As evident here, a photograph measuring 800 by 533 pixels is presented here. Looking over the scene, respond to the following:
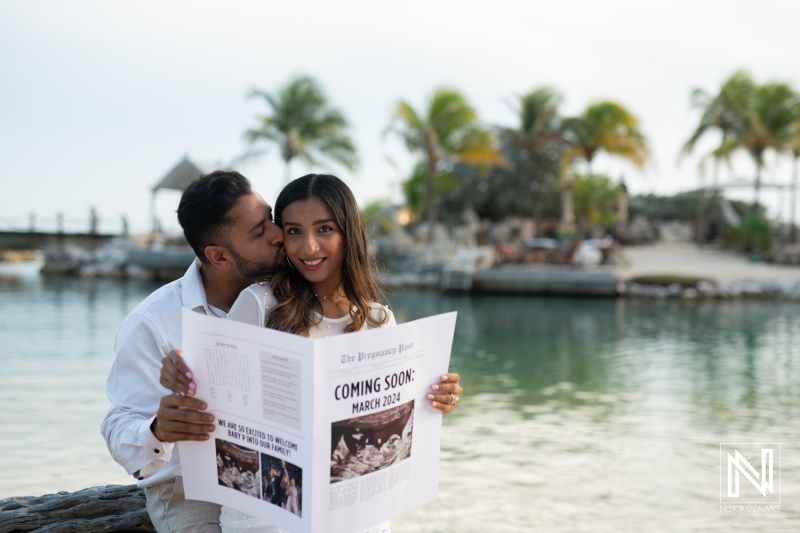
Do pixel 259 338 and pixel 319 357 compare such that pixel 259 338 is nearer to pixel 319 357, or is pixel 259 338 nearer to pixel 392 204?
pixel 319 357

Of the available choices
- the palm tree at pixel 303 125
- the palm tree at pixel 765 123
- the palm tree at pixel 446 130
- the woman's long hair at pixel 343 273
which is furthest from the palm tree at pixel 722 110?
the woman's long hair at pixel 343 273

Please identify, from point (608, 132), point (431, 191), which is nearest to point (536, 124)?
point (608, 132)

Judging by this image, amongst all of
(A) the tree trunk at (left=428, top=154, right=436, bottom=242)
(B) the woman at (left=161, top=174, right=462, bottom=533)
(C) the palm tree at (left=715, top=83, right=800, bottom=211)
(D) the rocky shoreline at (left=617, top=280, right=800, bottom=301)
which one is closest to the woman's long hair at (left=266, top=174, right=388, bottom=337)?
(B) the woman at (left=161, top=174, right=462, bottom=533)

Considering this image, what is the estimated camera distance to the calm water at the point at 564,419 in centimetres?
449

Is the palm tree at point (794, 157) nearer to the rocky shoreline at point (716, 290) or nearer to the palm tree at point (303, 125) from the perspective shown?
the rocky shoreline at point (716, 290)

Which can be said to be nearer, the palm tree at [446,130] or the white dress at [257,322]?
the white dress at [257,322]

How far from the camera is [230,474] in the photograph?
1.61 meters

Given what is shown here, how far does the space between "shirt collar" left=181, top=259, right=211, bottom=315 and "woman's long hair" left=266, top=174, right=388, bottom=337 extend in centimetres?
24

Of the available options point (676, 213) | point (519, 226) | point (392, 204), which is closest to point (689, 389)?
point (519, 226)

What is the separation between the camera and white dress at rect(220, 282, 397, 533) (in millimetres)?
1686

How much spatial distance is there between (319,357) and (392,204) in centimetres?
3009

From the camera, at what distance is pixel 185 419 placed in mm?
1585

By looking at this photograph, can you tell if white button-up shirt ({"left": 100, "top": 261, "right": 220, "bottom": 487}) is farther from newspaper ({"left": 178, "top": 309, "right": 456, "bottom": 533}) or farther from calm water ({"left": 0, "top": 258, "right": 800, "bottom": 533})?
calm water ({"left": 0, "top": 258, "right": 800, "bottom": 533})

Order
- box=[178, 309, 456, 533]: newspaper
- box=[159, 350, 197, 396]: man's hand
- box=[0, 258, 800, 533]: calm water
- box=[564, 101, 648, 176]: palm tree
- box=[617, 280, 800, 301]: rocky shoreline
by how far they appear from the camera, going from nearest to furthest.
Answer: box=[178, 309, 456, 533]: newspaper → box=[159, 350, 197, 396]: man's hand → box=[0, 258, 800, 533]: calm water → box=[617, 280, 800, 301]: rocky shoreline → box=[564, 101, 648, 176]: palm tree
